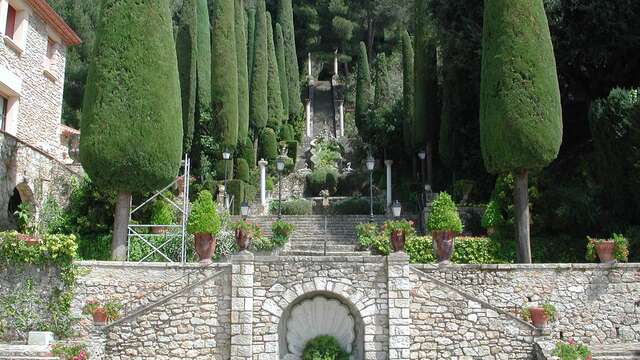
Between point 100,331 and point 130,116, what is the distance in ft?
18.3

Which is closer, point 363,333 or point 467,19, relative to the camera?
point 363,333

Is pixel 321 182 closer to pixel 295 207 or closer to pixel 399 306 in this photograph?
pixel 295 207

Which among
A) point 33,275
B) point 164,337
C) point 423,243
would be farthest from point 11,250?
point 423,243

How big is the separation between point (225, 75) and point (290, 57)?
56.8 ft

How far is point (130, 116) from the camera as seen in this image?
14.6 metres

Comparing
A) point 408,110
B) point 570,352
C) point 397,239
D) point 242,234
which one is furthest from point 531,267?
point 408,110

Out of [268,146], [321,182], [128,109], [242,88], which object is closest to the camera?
[128,109]

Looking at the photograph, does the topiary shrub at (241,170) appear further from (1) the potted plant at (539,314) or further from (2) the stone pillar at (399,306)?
(1) the potted plant at (539,314)

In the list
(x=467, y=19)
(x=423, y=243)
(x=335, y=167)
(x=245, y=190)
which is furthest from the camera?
(x=335, y=167)

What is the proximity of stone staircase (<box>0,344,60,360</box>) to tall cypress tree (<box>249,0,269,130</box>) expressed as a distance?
22483 millimetres

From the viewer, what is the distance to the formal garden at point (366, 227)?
11.8 metres

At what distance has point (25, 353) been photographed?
10359mm

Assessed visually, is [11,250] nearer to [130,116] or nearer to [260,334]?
[130,116]

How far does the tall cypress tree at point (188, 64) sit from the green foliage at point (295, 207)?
16.9 ft
